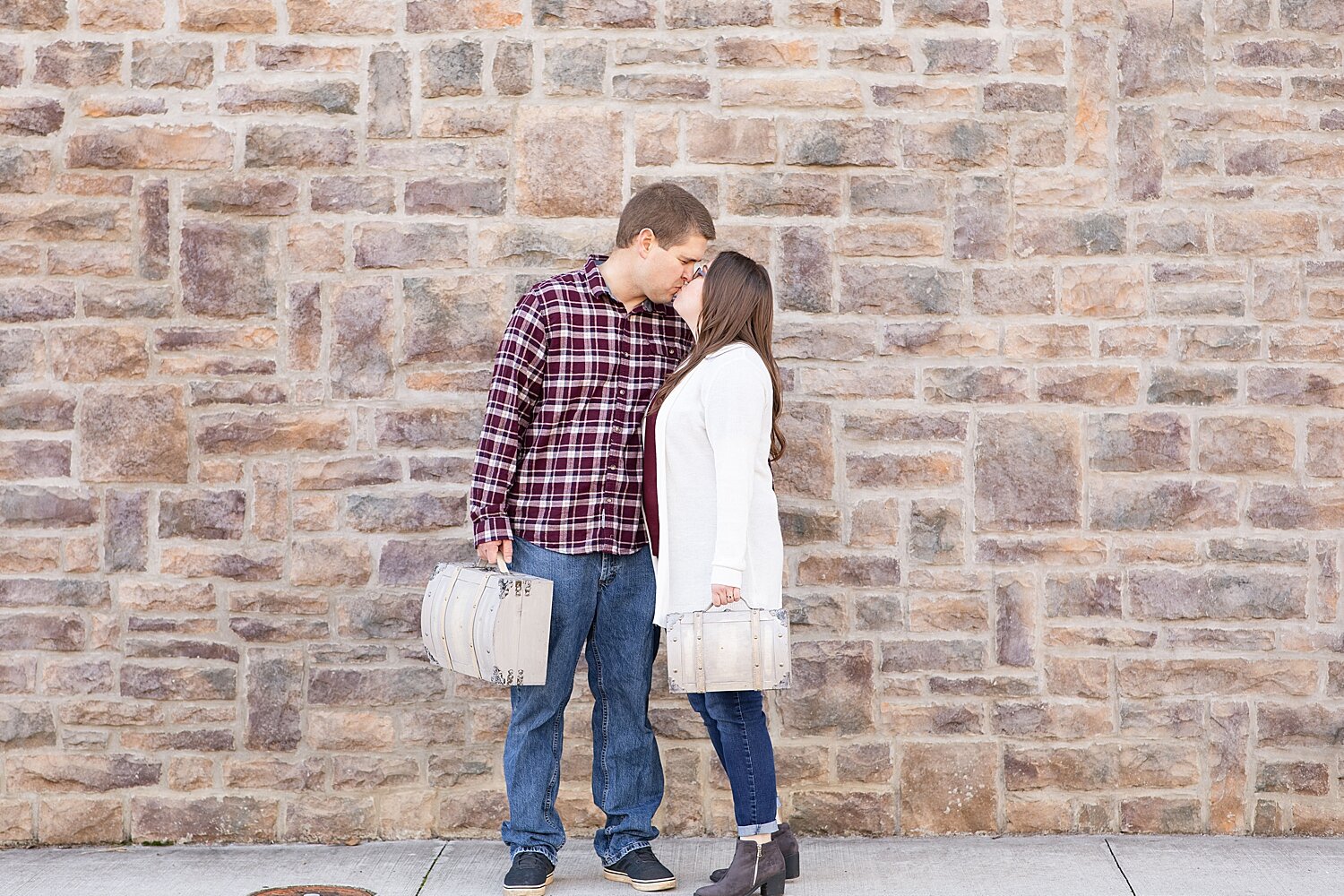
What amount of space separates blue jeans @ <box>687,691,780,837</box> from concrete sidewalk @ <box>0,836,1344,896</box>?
0.32 meters

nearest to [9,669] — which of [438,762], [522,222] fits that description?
[438,762]

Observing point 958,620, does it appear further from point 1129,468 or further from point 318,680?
point 318,680

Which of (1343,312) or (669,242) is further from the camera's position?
(1343,312)

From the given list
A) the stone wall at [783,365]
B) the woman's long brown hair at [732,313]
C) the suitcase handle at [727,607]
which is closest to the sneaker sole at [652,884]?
the stone wall at [783,365]

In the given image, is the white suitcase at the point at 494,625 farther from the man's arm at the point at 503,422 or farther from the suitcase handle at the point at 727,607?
the suitcase handle at the point at 727,607

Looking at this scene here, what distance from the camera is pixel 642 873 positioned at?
144 inches

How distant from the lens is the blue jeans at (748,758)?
3.46 m

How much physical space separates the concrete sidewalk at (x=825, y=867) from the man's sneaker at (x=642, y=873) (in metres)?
0.04

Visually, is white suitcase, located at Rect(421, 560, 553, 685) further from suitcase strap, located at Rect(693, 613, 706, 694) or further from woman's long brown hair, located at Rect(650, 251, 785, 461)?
woman's long brown hair, located at Rect(650, 251, 785, 461)

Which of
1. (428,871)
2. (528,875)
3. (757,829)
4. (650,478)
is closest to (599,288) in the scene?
(650,478)

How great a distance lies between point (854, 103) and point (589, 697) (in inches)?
85.7

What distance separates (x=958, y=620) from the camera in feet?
13.6

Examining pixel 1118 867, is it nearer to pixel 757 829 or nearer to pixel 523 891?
pixel 757 829

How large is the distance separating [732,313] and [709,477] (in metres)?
0.46
